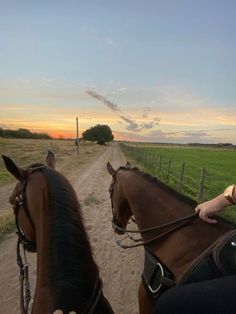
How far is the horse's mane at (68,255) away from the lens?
68.4 inches

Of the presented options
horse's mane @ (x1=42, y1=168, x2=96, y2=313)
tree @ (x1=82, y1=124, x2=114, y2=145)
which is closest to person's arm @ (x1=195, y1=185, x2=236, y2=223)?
horse's mane @ (x1=42, y1=168, x2=96, y2=313)

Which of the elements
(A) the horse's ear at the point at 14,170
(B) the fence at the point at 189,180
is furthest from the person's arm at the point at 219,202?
(B) the fence at the point at 189,180

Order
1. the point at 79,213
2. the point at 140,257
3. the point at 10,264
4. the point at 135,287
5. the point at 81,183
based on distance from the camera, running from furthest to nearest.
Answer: the point at 81,183 → the point at 140,257 → the point at 10,264 → the point at 135,287 → the point at 79,213

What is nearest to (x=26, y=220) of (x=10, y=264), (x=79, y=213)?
(x=79, y=213)

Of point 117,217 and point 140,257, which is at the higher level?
point 117,217

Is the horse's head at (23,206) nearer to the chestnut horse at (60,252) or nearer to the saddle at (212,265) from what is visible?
the chestnut horse at (60,252)

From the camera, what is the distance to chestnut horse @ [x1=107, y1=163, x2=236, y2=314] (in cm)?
282

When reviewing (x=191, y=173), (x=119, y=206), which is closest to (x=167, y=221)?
(x=119, y=206)

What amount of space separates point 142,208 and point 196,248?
0.95 meters

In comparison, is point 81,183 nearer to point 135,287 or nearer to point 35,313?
point 135,287

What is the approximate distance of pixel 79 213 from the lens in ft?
7.45

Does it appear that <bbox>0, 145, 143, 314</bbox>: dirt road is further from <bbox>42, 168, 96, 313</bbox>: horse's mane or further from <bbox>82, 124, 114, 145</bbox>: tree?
<bbox>82, 124, 114, 145</bbox>: tree

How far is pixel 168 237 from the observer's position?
330 cm

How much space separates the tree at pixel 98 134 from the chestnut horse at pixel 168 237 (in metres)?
134
